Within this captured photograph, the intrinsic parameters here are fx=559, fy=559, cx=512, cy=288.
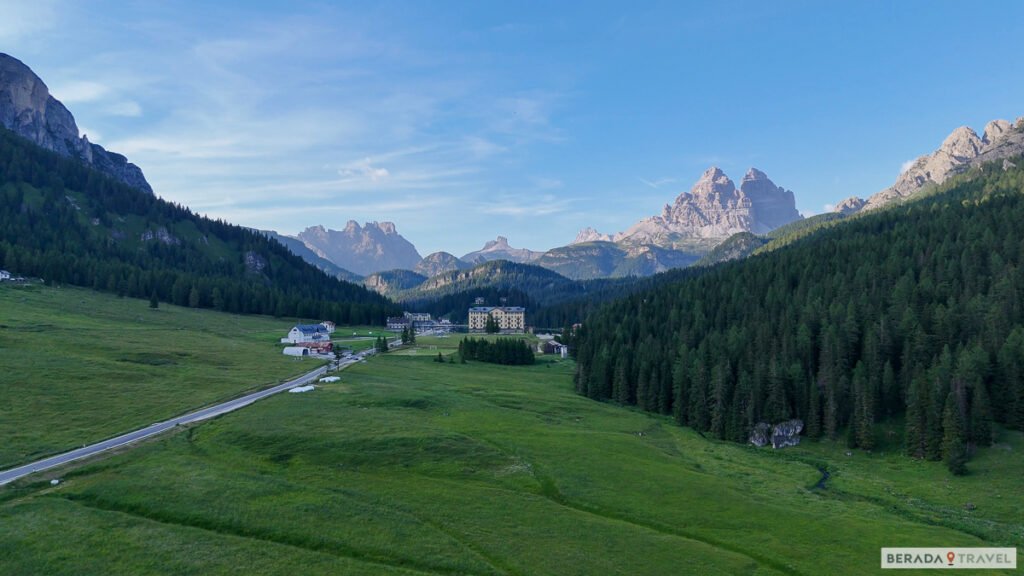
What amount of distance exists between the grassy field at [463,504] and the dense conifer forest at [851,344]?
1130 centimetres

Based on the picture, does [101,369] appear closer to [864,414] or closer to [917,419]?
[864,414]

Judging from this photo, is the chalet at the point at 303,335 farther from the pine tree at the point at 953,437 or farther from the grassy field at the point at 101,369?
the pine tree at the point at 953,437

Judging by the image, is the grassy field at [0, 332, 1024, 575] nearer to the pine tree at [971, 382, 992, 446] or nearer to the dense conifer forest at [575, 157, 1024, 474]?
the pine tree at [971, 382, 992, 446]

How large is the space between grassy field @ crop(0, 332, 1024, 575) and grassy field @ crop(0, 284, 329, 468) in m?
11.7

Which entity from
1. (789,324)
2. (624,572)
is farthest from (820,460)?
(624,572)

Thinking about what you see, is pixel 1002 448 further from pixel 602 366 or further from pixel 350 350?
pixel 350 350

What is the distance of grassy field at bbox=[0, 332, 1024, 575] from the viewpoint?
38625 millimetres

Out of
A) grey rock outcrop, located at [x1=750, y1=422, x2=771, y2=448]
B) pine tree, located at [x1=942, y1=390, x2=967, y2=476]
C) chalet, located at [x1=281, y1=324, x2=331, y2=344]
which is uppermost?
chalet, located at [x1=281, y1=324, x2=331, y2=344]

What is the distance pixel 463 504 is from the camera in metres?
49.7

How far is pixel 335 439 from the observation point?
64.5 m

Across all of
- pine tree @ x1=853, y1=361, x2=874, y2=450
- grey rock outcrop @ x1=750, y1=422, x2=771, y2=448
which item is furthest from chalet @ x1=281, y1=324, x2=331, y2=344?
pine tree @ x1=853, y1=361, x2=874, y2=450

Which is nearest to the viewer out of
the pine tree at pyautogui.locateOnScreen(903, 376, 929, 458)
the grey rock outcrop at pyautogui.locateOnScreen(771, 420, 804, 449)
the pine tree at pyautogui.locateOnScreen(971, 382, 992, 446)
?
the pine tree at pyautogui.locateOnScreen(971, 382, 992, 446)

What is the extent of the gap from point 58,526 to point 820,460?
97295 mm

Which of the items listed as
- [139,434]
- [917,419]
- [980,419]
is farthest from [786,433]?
[139,434]
